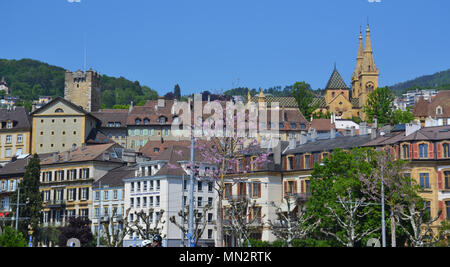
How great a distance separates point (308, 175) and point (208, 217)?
706 inches

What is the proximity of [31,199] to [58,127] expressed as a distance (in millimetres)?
46552

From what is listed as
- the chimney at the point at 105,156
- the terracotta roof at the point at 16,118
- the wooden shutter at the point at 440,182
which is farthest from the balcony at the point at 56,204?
the wooden shutter at the point at 440,182

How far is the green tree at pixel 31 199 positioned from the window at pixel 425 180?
175 ft

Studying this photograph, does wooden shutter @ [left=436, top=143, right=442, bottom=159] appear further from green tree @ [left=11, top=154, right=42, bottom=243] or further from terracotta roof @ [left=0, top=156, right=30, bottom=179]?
terracotta roof @ [left=0, top=156, right=30, bottom=179]

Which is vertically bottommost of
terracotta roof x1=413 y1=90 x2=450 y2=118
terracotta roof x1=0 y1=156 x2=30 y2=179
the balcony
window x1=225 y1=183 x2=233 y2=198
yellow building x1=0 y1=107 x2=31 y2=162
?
the balcony

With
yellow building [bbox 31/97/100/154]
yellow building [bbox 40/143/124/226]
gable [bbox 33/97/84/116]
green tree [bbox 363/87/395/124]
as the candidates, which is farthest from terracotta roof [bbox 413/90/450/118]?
yellow building [bbox 40/143/124/226]

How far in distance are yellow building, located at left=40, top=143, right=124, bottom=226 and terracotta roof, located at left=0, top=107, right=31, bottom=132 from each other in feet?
119

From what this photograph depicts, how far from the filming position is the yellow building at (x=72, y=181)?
107812 millimetres

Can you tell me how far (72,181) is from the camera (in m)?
110

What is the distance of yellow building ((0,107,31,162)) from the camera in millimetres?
146750

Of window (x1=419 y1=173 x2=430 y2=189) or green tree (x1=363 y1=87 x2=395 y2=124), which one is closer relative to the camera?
window (x1=419 y1=173 x2=430 y2=189)

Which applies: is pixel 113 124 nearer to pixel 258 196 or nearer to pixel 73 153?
pixel 73 153

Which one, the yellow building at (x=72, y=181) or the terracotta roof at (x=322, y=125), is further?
the terracotta roof at (x=322, y=125)

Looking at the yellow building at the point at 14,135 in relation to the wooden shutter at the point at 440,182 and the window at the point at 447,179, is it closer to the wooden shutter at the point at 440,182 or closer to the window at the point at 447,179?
the wooden shutter at the point at 440,182
